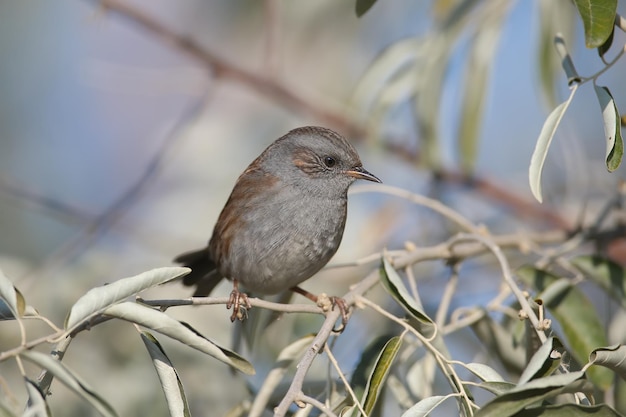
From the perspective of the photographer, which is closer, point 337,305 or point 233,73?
point 337,305

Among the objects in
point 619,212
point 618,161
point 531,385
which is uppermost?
point 618,161

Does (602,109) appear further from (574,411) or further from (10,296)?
(10,296)

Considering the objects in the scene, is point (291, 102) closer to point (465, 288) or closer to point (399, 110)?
point (399, 110)

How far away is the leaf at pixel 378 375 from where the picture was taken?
2.57 meters

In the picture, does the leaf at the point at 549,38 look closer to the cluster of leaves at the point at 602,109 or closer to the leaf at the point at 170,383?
the cluster of leaves at the point at 602,109

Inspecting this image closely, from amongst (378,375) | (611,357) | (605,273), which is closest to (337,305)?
(378,375)

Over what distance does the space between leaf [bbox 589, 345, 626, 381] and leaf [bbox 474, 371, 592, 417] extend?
0.72ft

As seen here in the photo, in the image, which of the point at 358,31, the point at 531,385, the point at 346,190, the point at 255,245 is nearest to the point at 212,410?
the point at 255,245

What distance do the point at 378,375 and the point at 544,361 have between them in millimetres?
545

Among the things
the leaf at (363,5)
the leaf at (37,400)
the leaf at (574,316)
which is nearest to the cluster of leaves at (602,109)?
the leaf at (363,5)

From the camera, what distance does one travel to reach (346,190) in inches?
178

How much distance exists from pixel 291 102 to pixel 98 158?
12.8 ft

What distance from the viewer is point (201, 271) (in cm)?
488

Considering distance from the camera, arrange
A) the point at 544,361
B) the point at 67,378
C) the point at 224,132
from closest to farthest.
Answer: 1. the point at 67,378
2. the point at 544,361
3. the point at 224,132
